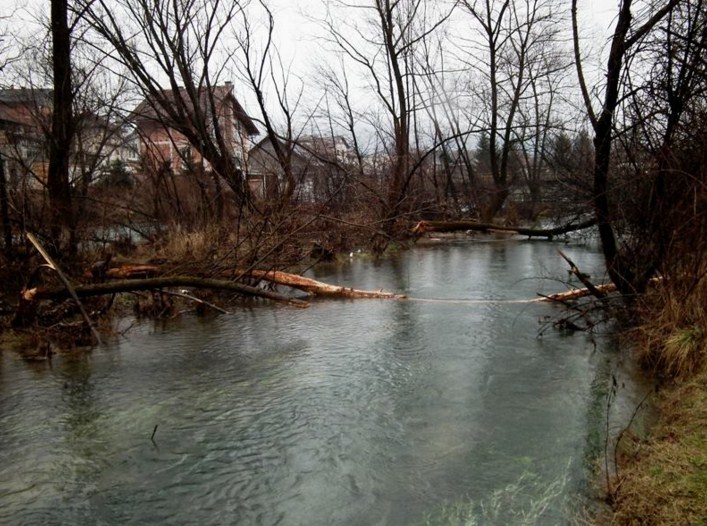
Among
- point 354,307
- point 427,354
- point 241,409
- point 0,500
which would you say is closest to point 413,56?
point 354,307

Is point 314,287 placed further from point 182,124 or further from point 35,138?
point 182,124

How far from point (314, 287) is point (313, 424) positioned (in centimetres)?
554

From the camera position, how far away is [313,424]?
4777mm

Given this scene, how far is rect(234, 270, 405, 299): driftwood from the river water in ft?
5.29

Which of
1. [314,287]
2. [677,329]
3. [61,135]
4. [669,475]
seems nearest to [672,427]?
[669,475]

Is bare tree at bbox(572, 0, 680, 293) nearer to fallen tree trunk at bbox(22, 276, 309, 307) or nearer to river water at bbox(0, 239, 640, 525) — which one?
river water at bbox(0, 239, 640, 525)

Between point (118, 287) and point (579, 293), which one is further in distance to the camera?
point (579, 293)

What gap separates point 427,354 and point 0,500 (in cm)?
432

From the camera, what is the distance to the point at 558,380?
18.5 ft

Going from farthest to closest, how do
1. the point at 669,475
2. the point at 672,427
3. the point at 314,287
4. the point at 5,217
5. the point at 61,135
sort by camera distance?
the point at 61,135, the point at 314,287, the point at 5,217, the point at 672,427, the point at 669,475

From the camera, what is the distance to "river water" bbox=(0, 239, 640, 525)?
3609 millimetres

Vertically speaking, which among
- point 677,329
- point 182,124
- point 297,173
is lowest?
point 677,329

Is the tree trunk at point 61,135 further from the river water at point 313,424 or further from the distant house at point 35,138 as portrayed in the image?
the river water at point 313,424

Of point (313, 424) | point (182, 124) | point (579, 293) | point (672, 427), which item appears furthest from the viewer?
point (182, 124)
